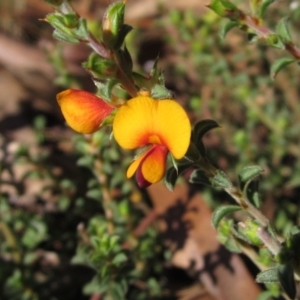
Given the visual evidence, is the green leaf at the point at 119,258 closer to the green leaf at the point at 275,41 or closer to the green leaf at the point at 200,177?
the green leaf at the point at 200,177

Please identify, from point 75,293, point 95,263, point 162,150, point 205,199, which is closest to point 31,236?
point 75,293

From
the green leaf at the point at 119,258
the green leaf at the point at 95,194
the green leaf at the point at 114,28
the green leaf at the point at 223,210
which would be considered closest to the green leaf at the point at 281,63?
the green leaf at the point at 223,210

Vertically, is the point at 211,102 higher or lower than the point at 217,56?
lower

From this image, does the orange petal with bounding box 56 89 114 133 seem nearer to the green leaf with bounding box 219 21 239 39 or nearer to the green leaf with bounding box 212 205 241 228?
the green leaf with bounding box 212 205 241 228

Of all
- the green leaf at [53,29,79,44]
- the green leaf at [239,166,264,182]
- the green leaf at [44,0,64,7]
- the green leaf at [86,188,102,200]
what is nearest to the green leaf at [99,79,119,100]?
the green leaf at [53,29,79,44]

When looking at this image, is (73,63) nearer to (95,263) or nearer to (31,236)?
(31,236)

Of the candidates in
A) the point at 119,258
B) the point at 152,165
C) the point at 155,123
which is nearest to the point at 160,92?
the point at 155,123

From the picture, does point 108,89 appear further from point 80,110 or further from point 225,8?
point 225,8
